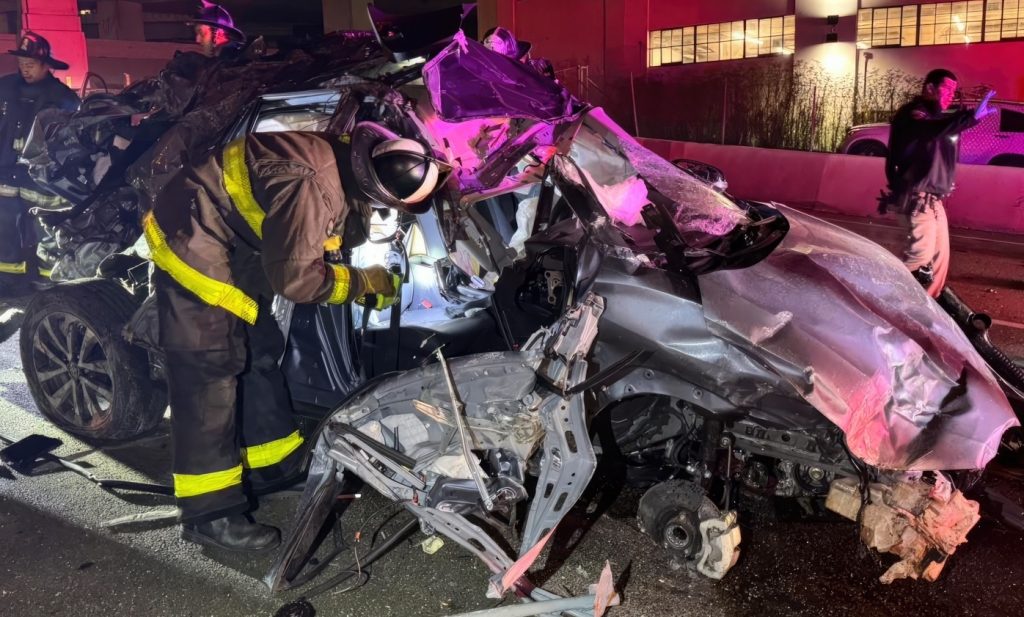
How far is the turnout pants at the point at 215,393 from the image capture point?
319cm

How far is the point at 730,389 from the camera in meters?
2.62

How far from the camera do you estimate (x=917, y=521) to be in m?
2.67

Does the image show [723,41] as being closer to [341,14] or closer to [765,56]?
[765,56]

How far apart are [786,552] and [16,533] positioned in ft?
10.3

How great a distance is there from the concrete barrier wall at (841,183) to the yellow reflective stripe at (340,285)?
7.05 meters

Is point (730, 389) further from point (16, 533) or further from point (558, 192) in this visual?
point (16, 533)

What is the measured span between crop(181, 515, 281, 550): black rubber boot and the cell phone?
1.26 m

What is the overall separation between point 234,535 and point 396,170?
166 cm

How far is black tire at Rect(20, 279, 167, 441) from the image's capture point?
418 cm

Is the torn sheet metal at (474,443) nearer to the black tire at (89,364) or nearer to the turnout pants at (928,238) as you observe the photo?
the black tire at (89,364)

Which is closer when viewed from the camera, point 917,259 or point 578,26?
point 917,259

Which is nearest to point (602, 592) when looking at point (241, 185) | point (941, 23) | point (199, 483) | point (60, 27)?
point (199, 483)

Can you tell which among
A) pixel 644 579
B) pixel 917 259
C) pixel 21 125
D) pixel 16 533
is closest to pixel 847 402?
pixel 644 579

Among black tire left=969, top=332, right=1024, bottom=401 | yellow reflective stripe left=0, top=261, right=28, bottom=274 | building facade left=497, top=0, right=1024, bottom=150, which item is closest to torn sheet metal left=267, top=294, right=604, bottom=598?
black tire left=969, top=332, right=1024, bottom=401
